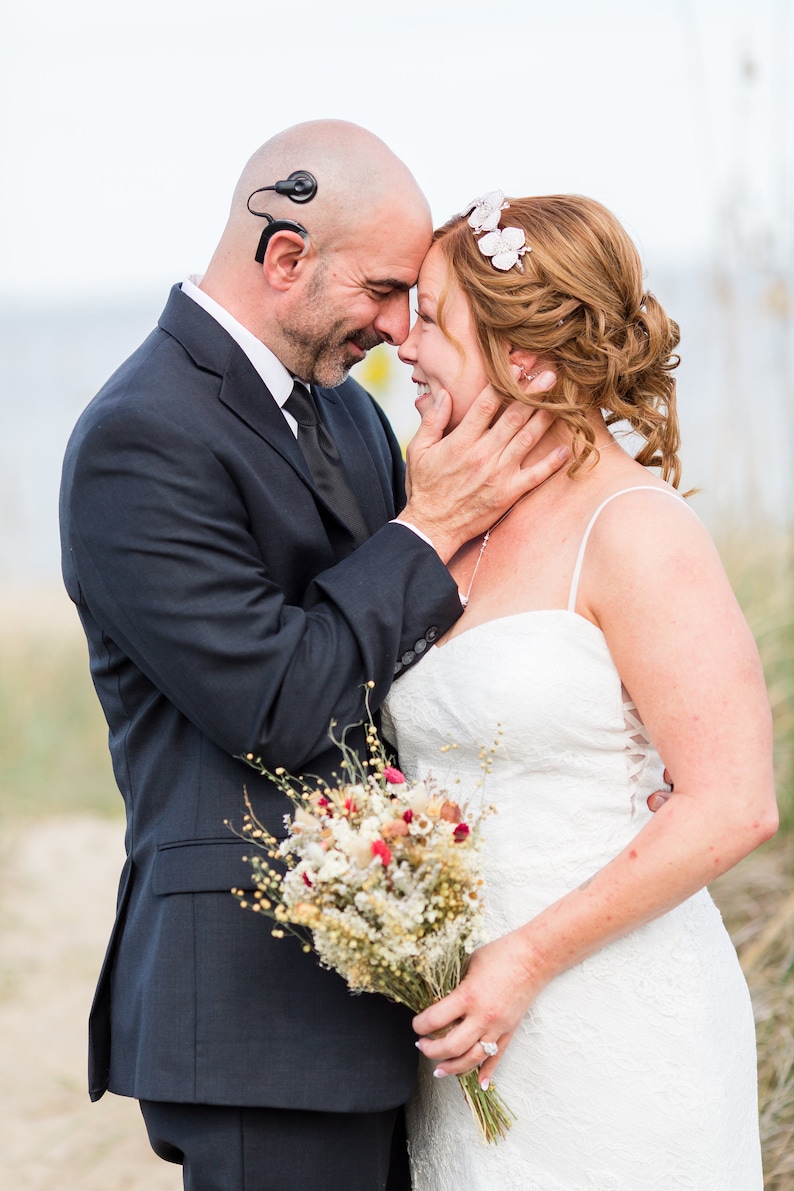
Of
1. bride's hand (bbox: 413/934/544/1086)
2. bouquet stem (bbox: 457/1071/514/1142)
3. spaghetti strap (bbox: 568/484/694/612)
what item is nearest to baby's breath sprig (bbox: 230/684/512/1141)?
bride's hand (bbox: 413/934/544/1086)

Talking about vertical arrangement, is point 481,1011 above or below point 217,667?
below

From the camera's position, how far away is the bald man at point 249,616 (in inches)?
92.9

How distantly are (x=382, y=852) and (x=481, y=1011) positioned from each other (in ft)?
1.58

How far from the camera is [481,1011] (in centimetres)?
Answer: 226

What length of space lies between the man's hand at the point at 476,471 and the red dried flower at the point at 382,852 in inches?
30.8

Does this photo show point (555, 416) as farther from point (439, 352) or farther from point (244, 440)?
point (244, 440)

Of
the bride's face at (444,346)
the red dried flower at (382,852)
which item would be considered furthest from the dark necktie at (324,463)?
the red dried flower at (382,852)

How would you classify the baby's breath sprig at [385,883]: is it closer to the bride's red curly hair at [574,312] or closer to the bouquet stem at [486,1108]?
the bouquet stem at [486,1108]

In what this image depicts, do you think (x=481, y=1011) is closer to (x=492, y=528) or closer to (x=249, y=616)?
(x=249, y=616)

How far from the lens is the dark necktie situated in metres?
2.81

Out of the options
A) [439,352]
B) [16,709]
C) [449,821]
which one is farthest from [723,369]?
[16,709]

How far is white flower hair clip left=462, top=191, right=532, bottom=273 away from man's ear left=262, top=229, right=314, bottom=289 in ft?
1.21

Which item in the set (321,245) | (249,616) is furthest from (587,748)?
(321,245)

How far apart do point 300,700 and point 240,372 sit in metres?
0.73
